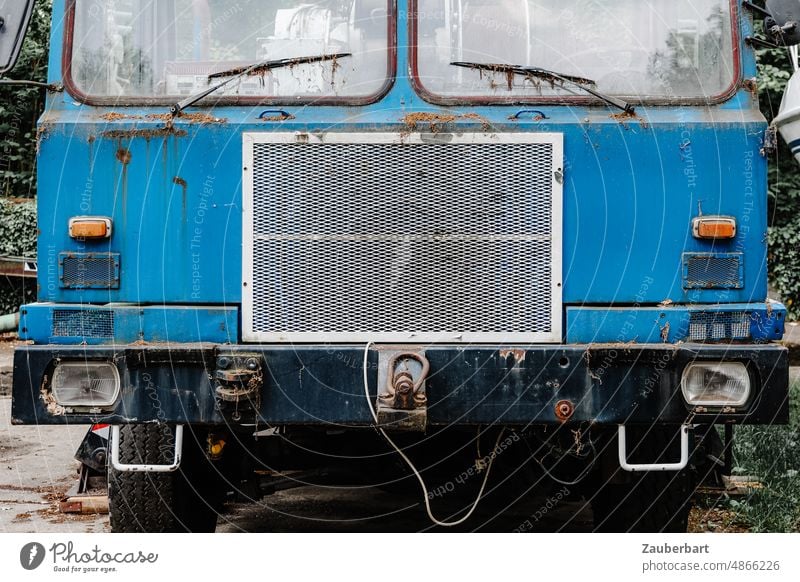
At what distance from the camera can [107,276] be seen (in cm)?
433

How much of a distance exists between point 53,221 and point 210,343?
783mm

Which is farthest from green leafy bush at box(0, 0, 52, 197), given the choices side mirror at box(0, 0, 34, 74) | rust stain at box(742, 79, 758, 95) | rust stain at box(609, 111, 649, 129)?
rust stain at box(742, 79, 758, 95)

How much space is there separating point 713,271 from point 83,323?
2416mm

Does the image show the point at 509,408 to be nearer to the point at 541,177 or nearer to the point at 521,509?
the point at 541,177

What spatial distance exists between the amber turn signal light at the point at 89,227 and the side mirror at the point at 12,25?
2.06 ft

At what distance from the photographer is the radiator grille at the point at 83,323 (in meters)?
4.28

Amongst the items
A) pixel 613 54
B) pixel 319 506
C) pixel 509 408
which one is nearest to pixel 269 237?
pixel 509 408

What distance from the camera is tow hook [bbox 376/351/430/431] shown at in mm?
4027

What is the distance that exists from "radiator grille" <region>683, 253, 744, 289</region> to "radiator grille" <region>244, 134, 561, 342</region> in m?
0.52

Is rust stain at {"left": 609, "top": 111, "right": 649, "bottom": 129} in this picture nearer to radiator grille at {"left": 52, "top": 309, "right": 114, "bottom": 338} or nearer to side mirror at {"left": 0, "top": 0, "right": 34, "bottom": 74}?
radiator grille at {"left": 52, "top": 309, "right": 114, "bottom": 338}

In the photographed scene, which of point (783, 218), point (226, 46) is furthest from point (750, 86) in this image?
point (783, 218)

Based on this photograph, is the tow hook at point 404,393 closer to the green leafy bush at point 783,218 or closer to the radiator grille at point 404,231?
the radiator grille at point 404,231

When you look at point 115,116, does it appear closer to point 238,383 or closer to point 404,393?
point 238,383

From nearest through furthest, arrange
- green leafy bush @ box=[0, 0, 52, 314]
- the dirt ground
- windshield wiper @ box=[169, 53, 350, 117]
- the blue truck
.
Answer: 1. the blue truck
2. windshield wiper @ box=[169, 53, 350, 117]
3. the dirt ground
4. green leafy bush @ box=[0, 0, 52, 314]
